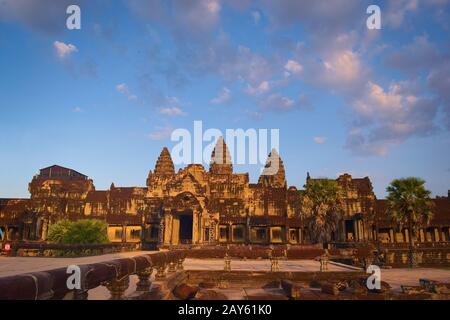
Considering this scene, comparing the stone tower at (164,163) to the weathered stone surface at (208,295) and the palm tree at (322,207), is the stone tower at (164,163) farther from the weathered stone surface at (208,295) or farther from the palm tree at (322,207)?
the weathered stone surface at (208,295)

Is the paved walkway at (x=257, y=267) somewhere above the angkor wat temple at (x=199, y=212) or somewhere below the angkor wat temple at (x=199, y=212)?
below

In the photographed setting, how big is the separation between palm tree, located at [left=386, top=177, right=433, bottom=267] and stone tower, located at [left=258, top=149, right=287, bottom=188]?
40082 millimetres

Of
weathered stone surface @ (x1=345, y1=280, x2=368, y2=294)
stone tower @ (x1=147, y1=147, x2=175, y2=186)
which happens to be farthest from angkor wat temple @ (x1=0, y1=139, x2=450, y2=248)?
weathered stone surface @ (x1=345, y1=280, x2=368, y2=294)

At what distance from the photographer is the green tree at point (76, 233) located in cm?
3406

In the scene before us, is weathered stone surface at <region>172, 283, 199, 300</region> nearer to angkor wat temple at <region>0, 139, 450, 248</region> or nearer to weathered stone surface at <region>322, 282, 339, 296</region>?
weathered stone surface at <region>322, 282, 339, 296</region>

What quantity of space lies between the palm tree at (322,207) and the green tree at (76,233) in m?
22.7

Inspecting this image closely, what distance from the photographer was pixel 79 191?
60250 millimetres

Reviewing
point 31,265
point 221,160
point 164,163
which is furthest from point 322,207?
point 164,163

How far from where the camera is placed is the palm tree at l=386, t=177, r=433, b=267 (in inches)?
1342

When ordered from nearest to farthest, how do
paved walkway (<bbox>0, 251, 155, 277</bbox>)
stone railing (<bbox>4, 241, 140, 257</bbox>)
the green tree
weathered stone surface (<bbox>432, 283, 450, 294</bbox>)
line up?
weathered stone surface (<bbox>432, 283, 450, 294</bbox>) < paved walkway (<bbox>0, 251, 155, 277</bbox>) < stone railing (<bbox>4, 241, 140, 257</bbox>) < the green tree

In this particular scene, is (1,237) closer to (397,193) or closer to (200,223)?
(200,223)

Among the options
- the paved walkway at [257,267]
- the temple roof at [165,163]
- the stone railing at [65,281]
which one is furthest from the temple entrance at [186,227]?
the stone railing at [65,281]

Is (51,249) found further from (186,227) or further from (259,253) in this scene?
(186,227)
